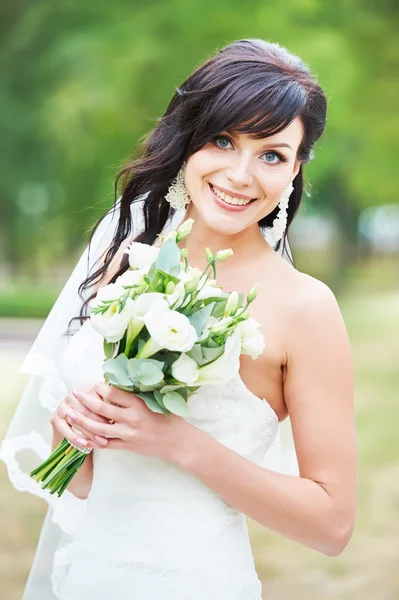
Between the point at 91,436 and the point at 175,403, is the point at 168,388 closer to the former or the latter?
the point at 175,403

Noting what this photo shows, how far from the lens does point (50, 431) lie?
2.97m

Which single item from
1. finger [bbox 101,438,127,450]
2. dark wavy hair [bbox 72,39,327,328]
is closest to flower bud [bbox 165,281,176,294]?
finger [bbox 101,438,127,450]

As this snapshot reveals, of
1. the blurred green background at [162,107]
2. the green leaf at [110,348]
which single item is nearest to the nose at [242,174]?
the green leaf at [110,348]

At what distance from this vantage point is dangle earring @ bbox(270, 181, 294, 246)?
8.00ft

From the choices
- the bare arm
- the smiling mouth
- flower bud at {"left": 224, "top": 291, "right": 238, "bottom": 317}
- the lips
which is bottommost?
the bare arm

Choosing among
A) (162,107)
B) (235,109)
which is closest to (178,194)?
(235,109)

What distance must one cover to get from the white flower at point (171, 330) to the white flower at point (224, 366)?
3.2 inches

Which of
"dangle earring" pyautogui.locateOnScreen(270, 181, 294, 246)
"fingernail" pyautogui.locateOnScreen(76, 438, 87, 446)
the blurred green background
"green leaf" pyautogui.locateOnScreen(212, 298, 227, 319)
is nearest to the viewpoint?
"green leaf" pyautogui.locateOnScreen(212, 298, 227, 319)

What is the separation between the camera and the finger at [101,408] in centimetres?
195

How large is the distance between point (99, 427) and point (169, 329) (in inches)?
11.6

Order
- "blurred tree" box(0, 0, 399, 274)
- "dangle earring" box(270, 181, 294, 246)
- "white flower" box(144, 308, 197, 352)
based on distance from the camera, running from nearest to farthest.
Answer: "white flower" box(144, 308, 197, 352) → "dangle earring" box(270, 181, 294, 246) → "blurred tree" box(0, 0, 399, 274)

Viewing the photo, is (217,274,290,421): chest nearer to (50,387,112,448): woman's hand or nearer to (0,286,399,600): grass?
(50,387,112,448): woman's hand

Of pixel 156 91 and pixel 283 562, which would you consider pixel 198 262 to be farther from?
pixel 156 91

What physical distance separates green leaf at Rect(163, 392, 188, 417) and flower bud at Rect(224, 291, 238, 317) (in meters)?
0.19
